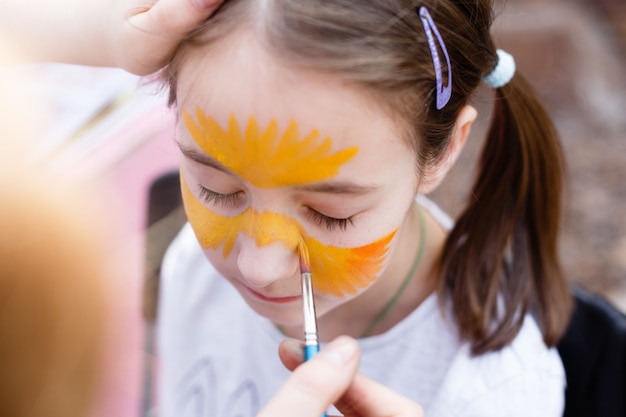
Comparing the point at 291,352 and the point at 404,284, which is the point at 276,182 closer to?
the point at 291,352

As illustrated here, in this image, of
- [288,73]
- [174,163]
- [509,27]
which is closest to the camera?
[288,73]

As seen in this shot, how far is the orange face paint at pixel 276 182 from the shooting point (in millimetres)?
660

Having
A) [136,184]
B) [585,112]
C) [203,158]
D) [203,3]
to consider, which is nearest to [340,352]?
[203,158]

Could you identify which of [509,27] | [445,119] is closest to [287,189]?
[445,119]

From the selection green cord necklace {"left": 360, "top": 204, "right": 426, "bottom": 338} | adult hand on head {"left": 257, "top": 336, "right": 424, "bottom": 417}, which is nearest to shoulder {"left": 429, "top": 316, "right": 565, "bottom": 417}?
green cord necklace {"left": 360, "top": 204, "right": 426, "bottom": 338}

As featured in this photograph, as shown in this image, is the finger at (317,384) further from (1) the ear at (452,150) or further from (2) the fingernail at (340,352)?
(1) the ear at (452,150)

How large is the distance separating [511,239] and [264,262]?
490 mm

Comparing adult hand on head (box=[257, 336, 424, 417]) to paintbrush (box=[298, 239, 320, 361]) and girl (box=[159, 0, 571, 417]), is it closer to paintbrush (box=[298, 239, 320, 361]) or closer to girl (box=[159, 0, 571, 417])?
paintbrush (box=[298, 239, 320, 361])

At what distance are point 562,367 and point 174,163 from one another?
0.84 m

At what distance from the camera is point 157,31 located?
2.30 feet

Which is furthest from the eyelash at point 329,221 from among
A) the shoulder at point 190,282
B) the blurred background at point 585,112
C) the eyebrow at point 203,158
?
the blurred background at point 585,112

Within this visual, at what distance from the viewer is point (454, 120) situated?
30.6 inches

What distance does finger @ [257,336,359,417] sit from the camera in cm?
57

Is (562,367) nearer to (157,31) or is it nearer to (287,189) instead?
(287,189)
